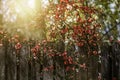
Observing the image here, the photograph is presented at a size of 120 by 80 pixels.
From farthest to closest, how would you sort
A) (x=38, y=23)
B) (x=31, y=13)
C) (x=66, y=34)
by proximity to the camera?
(x=31, y=13) < (x=38, y=23) < (x=66, y=34)

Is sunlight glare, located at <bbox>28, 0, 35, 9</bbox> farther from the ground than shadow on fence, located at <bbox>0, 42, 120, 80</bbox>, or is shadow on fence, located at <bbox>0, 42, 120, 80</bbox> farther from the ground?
sunlight glare, located at <bbox>28, 0, 35, 9</bbox>

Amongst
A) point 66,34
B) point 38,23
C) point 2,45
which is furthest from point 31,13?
point 2,45

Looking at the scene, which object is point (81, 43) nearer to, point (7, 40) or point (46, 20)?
point (7, 40)

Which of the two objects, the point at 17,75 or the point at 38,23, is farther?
the point at 38,23

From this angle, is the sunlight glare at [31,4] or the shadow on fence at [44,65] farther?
the sunlight glare at [31,4]

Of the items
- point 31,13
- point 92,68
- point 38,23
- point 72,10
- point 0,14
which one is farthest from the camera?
point 0,14

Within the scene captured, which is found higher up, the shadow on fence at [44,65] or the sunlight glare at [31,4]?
the sunlight glare at [31,4]

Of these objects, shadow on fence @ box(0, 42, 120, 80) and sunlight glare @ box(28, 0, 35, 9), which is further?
sunlight glare @ box(28, 0, 35, 9)

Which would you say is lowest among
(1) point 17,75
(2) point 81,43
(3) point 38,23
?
(1) point 17,75

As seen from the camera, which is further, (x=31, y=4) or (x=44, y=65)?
(x=31, y=4)

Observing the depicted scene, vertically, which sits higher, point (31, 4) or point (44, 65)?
point (31, 4)

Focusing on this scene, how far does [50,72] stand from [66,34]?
1160mm

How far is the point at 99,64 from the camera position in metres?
6.48

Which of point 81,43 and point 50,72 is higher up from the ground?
point 81,43
